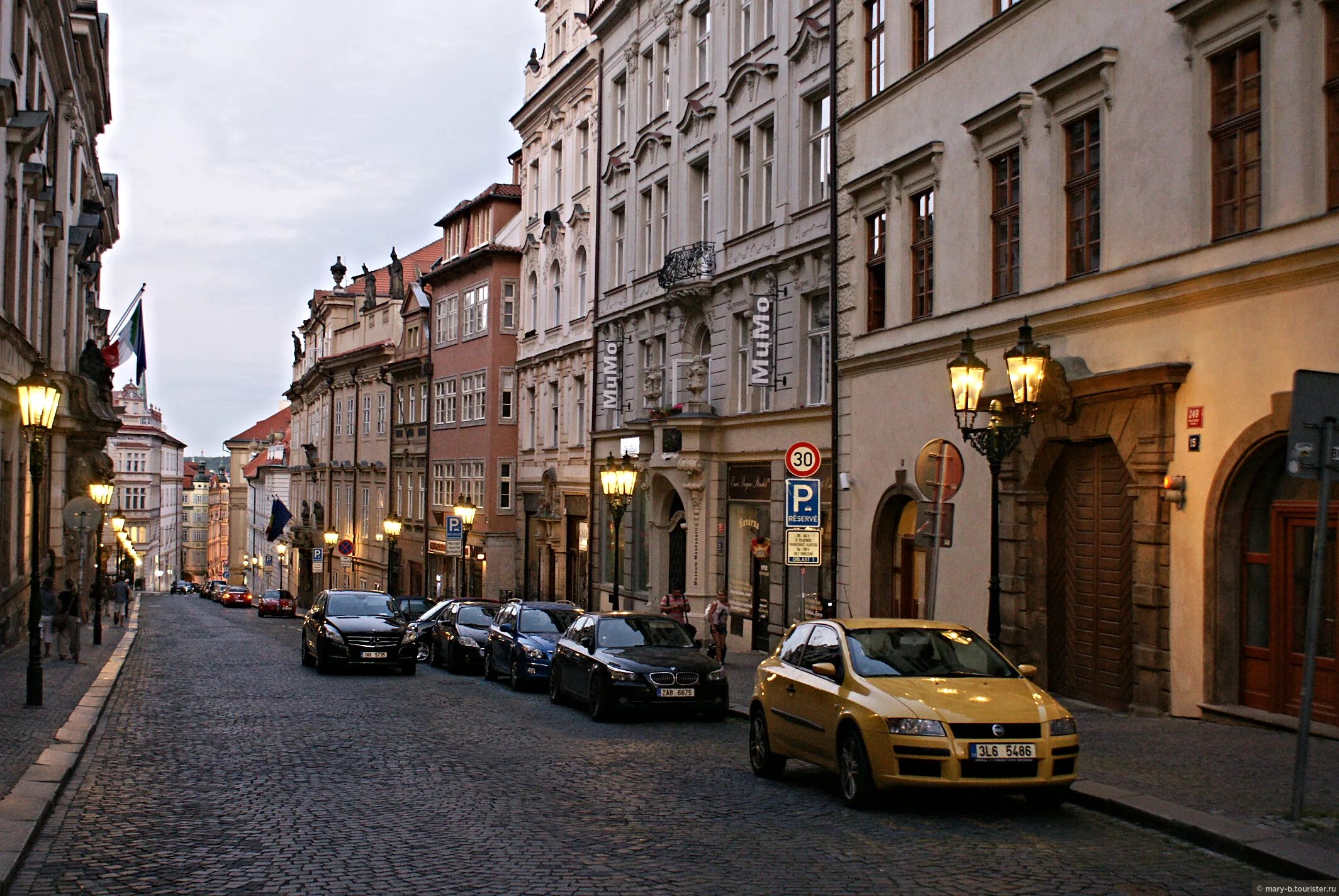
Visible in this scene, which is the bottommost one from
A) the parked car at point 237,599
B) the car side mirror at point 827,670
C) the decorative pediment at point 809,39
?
the parked car at point 237,599

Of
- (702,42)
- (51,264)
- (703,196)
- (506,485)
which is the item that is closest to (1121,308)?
(703,196)

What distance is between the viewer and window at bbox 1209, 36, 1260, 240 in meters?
15.0

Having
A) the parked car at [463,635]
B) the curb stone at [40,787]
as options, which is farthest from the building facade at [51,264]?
the parked car at [463,635]

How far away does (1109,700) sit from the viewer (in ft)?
58.8

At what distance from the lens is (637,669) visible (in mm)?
18266

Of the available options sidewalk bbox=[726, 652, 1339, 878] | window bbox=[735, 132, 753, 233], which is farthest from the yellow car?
window bbox=[735, 132, 753, 233]

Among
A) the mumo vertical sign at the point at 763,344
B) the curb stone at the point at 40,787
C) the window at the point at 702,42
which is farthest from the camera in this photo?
the window at the point at 702,42

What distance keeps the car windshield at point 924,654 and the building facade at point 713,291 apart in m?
13.3

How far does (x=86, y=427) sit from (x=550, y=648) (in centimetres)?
1885

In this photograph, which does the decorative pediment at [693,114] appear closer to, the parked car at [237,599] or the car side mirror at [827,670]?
the car side mirror at [827,670]

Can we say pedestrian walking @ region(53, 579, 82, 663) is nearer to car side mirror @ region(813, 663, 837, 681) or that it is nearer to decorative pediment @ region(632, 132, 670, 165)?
decorative pediment @ region(632, 132, 670, 165)

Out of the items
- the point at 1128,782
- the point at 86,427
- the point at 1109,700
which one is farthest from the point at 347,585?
the point at 1128,782

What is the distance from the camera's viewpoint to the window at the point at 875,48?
24344 mm

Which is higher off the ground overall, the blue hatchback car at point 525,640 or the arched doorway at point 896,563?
the arched doorway at point 896,563
